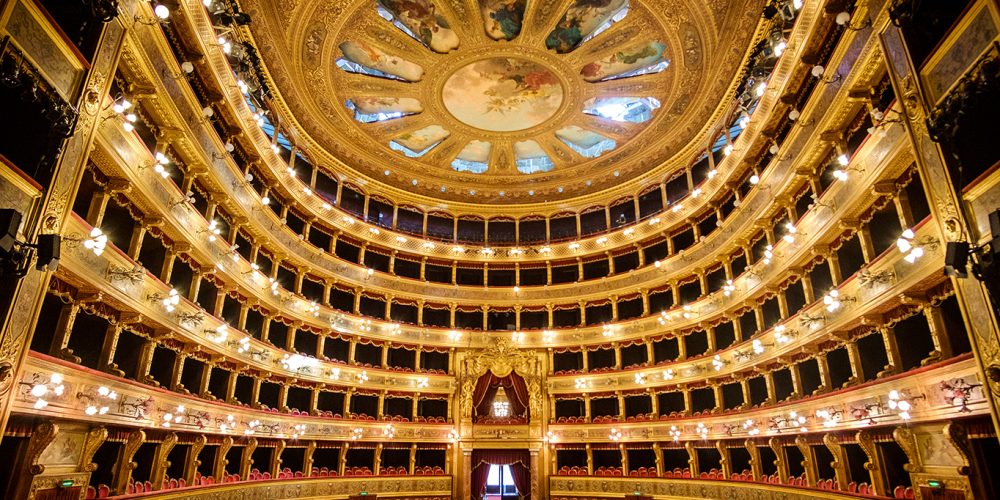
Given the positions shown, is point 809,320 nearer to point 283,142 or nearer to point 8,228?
point 8,228

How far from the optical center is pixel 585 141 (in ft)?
97.1

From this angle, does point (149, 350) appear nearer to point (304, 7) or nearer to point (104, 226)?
point (104, 226)

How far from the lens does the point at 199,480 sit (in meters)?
17.8

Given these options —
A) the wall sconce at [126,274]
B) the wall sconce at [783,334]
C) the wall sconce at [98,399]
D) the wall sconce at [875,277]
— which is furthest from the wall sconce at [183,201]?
the wall sconce at [783,334]

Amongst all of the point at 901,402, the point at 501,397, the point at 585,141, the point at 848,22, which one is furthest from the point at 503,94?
the point at 901,402

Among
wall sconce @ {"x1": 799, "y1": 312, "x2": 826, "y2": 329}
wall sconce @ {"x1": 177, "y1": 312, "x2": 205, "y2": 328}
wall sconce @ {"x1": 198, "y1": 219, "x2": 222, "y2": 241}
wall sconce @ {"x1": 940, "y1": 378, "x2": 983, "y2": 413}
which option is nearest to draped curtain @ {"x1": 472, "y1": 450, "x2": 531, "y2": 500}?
wall sconce @ {"x1": 177, "y1": 312, "x2": 205, "y2": 328}

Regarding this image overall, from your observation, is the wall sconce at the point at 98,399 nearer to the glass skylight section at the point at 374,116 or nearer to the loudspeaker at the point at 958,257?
the loudspeaker at the point at 958,257

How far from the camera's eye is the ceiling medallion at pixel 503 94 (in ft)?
80.8

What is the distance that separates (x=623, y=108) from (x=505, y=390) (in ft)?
50.4

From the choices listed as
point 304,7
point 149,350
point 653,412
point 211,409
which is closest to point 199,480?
point 211,409

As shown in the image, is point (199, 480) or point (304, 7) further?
point (304, 7)

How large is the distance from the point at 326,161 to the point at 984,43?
25.7 meters

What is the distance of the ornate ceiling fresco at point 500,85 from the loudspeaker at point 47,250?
47.4ft

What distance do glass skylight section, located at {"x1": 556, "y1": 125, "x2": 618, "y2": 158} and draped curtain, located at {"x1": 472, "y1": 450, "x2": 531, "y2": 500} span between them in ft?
52.1
